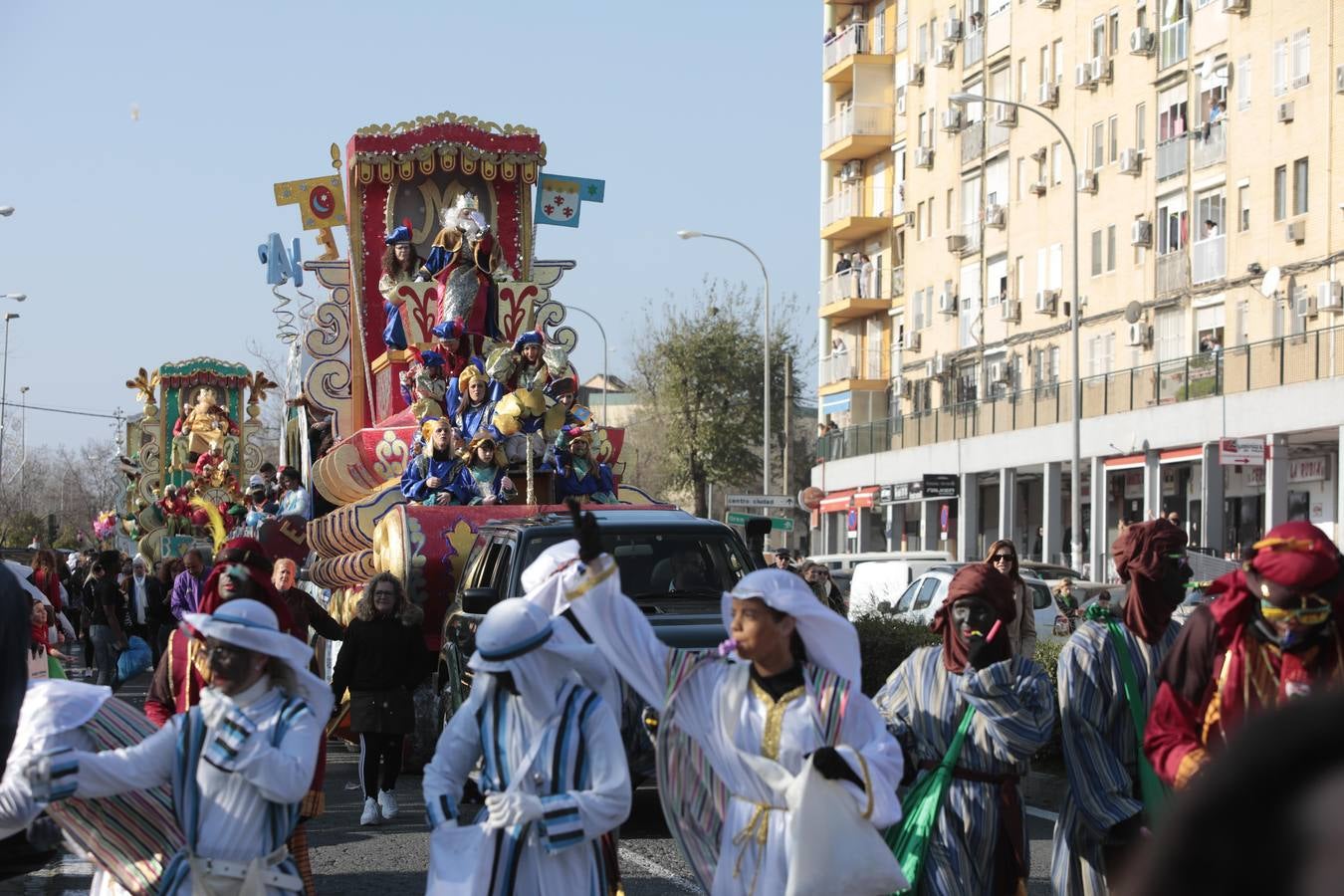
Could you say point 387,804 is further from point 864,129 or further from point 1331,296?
point 864,129

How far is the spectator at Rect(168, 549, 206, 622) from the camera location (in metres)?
13.5

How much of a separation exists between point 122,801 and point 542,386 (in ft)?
36.7

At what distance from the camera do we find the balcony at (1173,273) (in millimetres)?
39812

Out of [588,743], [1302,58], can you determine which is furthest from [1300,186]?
[588,743]

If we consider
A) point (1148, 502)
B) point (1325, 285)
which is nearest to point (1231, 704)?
point (1325, 285)

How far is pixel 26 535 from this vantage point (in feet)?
271

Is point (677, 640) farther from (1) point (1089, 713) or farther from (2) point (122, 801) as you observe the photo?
(2) point (122, 801)

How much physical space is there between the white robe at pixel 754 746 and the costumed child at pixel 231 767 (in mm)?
1037

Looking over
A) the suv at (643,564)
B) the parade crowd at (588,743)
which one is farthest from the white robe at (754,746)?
the suv at (643,564)

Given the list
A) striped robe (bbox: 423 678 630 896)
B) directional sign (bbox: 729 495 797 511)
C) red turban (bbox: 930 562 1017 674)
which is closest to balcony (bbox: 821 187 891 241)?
directional sign (bbox: 729 495 797 511)

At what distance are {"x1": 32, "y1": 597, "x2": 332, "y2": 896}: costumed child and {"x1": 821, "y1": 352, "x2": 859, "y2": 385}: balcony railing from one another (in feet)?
176

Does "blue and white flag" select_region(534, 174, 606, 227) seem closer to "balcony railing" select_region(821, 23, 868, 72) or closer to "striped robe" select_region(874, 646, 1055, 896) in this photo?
"striped robe" select_region(874, 646, 1055, 896)

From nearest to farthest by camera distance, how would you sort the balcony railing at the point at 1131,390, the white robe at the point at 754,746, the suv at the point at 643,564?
the white robe at the point at 754,746, the suv at the point at 643,564, the balcony railing at the point at 1131,390

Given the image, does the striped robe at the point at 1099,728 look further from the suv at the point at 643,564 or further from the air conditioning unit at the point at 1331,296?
the air conditioning unit at the point at 1331,296
